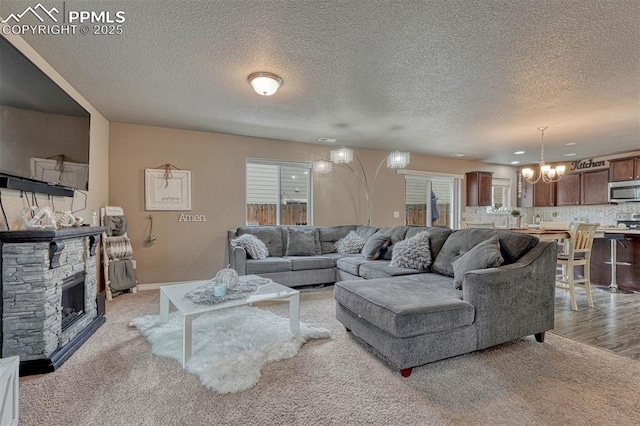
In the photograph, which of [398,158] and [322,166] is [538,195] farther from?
[322,166]

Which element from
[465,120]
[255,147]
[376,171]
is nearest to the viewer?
[465,120]

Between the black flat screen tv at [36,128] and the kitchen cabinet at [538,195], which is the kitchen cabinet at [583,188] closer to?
the kitchen cabinet at [538,195]

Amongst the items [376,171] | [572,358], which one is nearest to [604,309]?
[572,358]

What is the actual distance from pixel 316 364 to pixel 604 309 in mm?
3550

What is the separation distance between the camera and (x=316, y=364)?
211 cm

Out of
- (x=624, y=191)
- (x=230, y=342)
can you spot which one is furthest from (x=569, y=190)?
(x=230, y=342)

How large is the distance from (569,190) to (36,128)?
9.32m

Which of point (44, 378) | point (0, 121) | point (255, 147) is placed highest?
point (255, 147)

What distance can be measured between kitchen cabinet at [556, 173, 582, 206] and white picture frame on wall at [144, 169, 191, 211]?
824cm

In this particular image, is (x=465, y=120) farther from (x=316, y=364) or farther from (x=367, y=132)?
(x=316, y=364)

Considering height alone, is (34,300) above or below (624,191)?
below

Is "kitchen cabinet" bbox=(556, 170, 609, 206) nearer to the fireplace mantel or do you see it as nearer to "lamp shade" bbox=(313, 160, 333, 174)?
"lamp shade" bbox=(313, 160, 333, 174)

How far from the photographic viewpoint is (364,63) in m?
2.54

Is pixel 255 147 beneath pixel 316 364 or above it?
above
